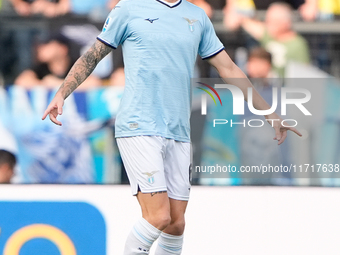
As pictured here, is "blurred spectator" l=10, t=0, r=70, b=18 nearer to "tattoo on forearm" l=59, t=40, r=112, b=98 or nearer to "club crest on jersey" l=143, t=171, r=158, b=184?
"tattoo on forearm" l=59, t=40, r=112, b=98

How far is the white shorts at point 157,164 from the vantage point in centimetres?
314

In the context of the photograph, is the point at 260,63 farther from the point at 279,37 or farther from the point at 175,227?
the point at 175,227

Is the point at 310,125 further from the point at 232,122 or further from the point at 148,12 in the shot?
the point at 148,12

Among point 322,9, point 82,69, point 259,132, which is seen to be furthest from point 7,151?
point 322,9

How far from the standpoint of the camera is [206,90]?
14.8ft

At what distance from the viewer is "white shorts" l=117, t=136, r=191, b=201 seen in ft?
10.3

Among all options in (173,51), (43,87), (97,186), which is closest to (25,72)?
(43,87)

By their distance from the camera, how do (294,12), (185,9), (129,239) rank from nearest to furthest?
(129,239), (185,9), (294,12)

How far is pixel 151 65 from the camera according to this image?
3213 mm

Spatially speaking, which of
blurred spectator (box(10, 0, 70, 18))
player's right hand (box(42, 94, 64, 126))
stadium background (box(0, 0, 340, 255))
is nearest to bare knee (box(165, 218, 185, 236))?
player's right hand (box(42, 94, 64, 126))

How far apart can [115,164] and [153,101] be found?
1.46 meters

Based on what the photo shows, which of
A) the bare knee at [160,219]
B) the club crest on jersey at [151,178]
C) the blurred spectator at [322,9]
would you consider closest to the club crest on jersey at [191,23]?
the club crest on jersey at [151,178]

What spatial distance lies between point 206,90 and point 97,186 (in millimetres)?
1162

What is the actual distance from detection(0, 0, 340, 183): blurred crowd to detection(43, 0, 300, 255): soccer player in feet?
3.97
